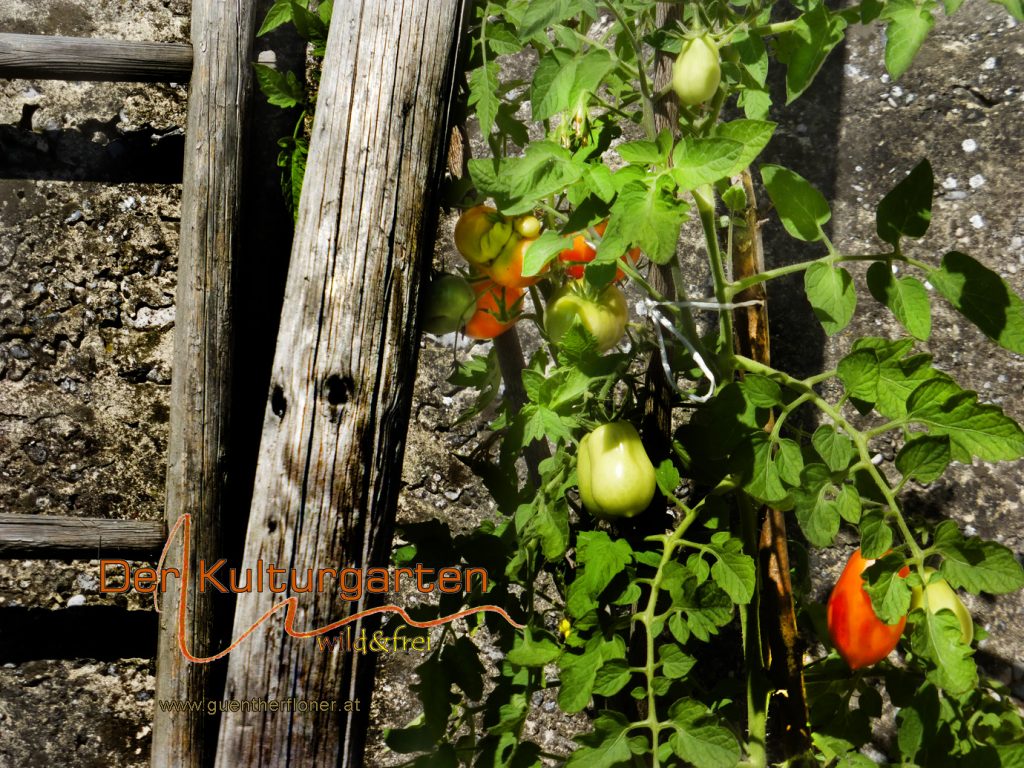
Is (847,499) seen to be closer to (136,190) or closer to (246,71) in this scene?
(246,71)

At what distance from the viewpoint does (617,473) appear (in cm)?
64

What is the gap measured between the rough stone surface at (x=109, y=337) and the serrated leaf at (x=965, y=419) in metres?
0.55

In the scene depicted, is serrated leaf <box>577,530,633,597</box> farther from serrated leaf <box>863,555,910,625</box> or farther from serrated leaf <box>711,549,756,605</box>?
serrated leaf <box>863,555,910,625</box>

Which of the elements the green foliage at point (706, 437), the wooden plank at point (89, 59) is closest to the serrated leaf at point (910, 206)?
the green foliage at point (706, 437)

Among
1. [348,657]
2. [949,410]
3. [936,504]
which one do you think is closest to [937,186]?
[936,504]

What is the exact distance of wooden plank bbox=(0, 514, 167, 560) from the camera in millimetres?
1225

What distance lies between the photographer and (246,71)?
1213 millimetres

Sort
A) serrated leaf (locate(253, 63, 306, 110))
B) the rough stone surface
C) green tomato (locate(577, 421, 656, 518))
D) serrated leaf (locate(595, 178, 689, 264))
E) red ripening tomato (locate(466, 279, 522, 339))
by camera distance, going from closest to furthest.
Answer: serrated leaf (locate(595, 178, 689, 264)) < green tomato (locate(577, 421, 656, 518)) < red ripening tomato (locate(466, 279, 522, 339)) < serrated leaf (locate(253, 63, 306, 110)) < the rough stone surface

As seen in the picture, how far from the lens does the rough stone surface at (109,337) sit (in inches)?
44.7

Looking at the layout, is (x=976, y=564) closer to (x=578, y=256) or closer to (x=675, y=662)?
(x=675, y=662)

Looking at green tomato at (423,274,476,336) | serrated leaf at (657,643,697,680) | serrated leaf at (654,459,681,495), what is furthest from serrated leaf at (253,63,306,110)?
serrated leaf at (657,643,697,680)

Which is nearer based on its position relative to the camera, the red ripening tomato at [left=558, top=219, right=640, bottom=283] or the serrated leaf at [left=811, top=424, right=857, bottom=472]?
the serrated leaf at [left=811, top=424, right=857, bottom=472]

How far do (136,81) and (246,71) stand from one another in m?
0.20

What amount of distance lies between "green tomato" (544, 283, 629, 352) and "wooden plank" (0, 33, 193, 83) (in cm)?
81
